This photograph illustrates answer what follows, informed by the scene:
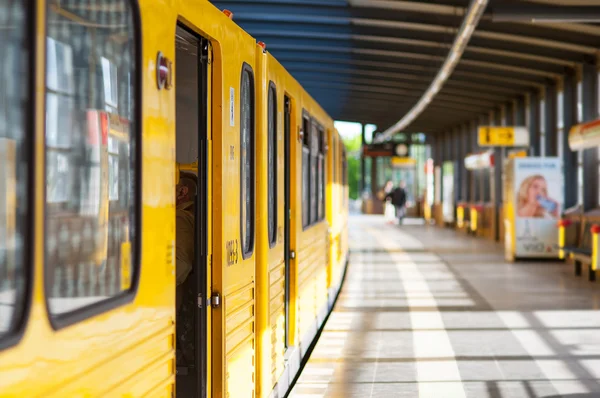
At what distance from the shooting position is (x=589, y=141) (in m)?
14.0

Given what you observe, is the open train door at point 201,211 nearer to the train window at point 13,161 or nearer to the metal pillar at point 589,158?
the train window at point 13,161

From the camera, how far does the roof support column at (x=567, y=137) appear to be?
1847 centimetres

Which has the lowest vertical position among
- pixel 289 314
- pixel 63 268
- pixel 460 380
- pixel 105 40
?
pixel 460 380

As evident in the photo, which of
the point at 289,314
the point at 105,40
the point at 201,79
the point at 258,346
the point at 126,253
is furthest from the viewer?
the point at 289,314

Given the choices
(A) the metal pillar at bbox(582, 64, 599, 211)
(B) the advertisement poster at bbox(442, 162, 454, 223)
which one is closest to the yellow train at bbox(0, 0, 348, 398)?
(A) the metal pillar at bbox(582, 64, 599, 211)

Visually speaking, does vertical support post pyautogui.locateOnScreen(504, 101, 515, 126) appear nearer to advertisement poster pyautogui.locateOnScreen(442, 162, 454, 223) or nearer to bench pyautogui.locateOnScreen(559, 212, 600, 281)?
advertisement poster pyautogui.locateOnScreen(442, 162, 454, 223)

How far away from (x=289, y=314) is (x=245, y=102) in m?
2.70

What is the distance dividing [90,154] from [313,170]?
665cm

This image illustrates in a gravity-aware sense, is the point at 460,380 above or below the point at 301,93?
below

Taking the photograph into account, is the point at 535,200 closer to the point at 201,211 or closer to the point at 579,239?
the point at 579,239

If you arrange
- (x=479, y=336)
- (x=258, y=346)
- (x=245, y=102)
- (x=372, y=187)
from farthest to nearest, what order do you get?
(x=372, y=187) → (x=479, y=336) → (x=258, y=346) → (x=245, y=102)

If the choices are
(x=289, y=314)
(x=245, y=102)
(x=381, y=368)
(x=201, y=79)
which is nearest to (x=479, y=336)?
(x=381, y=368)

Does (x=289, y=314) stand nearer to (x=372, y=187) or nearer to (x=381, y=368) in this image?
(x=381, y=368)

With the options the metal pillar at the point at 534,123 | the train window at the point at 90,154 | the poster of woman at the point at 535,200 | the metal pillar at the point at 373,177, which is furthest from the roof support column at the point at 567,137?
the metal pillar at the point at 373,177
